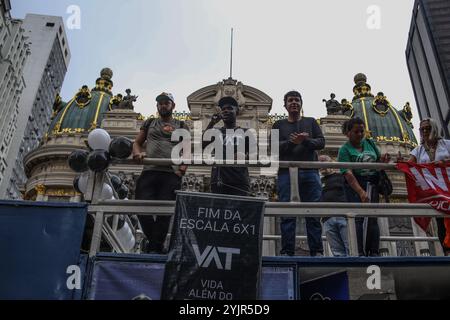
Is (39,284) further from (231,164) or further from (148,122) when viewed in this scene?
(148,122)

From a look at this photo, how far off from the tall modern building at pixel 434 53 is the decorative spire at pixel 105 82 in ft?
72.1

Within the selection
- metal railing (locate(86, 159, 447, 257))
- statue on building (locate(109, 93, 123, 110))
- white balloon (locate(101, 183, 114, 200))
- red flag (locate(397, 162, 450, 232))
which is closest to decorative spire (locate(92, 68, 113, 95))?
statue on building (locate(109, 93, 123, 110))

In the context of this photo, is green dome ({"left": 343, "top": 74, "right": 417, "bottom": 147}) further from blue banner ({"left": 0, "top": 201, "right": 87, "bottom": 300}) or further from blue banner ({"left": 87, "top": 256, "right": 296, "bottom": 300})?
blue banner ({"left": 0, "top": 201, "right": 87, "bottom": 300})

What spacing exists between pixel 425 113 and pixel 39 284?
102 ft

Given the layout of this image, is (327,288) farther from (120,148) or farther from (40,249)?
(40,249)

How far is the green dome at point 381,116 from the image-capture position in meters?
29.8

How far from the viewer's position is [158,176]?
6570mm

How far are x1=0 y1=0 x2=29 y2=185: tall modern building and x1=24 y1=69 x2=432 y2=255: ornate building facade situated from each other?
29031 mm

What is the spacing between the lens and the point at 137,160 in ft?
19.9

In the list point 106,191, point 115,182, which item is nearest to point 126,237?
point 115,182

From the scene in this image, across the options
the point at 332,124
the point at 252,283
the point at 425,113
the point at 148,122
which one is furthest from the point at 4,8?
the point at 252,283

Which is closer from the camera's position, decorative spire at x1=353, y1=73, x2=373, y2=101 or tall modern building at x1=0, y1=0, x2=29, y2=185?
decorative spire at x1=353, y1=73, x2=373, y2=101

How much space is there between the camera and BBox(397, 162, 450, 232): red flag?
20.1 ft
